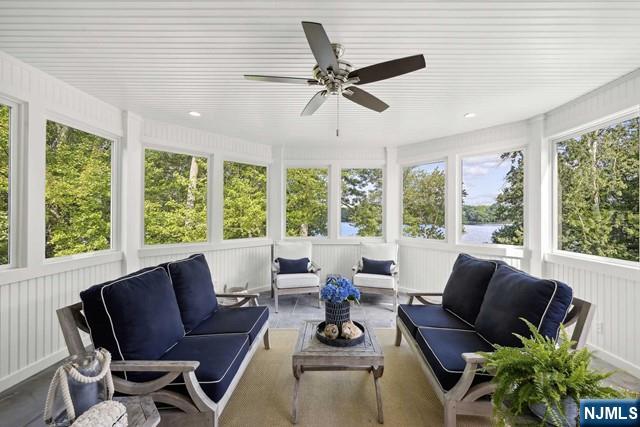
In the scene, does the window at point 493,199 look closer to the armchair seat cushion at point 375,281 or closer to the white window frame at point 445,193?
the white window frame at point 445,193

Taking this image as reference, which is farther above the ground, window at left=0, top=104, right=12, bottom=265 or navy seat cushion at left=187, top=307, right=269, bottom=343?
window at left=0, top=104, right=12, bottom=265

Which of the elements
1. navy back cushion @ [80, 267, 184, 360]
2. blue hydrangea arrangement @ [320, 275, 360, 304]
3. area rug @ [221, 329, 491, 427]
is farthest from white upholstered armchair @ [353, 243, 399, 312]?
navy back cushion @ [80, 267, 184, 360]

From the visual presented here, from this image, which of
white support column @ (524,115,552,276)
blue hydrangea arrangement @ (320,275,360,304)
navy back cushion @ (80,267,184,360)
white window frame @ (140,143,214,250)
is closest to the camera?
navy back cushion @ (80,267,184,360)

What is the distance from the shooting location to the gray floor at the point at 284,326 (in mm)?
1982

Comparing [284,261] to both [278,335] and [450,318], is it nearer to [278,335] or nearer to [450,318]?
[278,335]

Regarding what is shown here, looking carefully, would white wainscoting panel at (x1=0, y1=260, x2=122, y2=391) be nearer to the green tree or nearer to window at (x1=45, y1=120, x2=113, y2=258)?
window at (x1=45, y1=120, x2=113, y2=258)

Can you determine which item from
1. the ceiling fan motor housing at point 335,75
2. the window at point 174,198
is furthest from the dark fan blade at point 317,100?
the window at point 174,198

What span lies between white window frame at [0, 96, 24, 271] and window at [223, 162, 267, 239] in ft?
8.20

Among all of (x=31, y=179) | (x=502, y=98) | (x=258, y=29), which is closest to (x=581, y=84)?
(x=502, y=98)

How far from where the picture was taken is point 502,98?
10.2 feet

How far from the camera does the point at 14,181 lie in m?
2.52

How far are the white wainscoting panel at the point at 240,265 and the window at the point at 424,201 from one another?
8.52 ft

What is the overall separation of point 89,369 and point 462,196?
186 inches

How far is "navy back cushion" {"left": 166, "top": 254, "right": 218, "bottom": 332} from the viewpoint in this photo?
7.54ft
